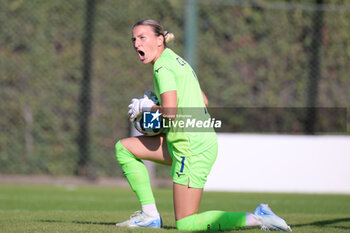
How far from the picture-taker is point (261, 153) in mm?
10336

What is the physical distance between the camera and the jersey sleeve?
460 centimetres

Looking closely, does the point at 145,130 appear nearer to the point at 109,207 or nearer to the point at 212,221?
the point at 212,221

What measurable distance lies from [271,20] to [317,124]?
95.2 inches

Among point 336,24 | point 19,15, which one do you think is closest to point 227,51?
point 336,24

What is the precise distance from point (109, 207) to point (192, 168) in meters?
3.31

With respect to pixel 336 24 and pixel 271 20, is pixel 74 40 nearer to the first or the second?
pixel 271 20

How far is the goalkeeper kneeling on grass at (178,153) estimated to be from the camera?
4646mm

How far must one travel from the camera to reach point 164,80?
4.62 m

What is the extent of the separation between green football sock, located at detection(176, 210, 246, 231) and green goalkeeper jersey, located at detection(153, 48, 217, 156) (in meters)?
0.51

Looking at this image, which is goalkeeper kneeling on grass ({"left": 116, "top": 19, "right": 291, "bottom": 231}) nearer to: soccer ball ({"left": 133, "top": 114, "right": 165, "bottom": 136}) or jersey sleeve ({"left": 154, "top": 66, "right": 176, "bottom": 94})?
jersey sleeve ({"left": 154, "top": 66, "right": 176, "bottom": 94})

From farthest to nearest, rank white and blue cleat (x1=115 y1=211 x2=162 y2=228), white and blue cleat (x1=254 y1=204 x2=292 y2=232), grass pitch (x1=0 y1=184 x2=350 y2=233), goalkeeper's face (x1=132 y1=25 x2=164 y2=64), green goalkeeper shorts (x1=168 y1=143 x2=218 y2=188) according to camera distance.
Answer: grass pitch (x1=0 y1=184 x2=350 y2=233) → white and blue cleat (x1=115 y1=211 x2=162 y2=228) → goalkeeper's face (x1=132 y1=25 x2=164 y2=64) → green goalkeeper shorts (x1=168 y1=143 x2=218 y2=188) → white and blue cleat (x1=254 y1=204 x2=292 y2=232)

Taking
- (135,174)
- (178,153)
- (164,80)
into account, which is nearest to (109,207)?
(135,174)

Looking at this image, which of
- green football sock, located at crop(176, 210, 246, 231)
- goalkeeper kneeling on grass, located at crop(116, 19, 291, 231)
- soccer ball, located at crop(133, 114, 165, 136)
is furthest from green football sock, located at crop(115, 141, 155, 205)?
green football sock, located at crop(176, 210, 246, 231)

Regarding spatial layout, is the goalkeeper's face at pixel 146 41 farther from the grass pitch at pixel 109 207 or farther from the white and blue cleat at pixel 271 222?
the white and blue cleat at pixel 271 222
